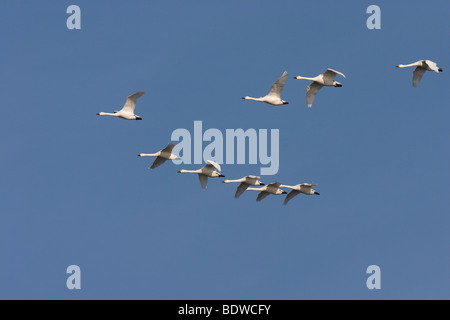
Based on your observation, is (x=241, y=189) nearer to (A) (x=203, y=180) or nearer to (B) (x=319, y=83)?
(A) (x=203, y=180)

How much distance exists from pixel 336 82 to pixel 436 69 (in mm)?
7982

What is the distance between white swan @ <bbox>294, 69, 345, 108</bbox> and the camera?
364 feet

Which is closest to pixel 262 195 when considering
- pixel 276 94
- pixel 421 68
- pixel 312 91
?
pixel 312 91

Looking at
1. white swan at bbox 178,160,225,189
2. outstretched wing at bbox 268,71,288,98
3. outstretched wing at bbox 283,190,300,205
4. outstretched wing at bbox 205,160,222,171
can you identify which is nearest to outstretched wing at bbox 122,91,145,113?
outstretched wing at bbox 205,160,222,171

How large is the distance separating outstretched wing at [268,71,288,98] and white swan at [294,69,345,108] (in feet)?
10.2

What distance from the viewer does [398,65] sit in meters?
115

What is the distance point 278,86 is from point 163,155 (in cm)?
1025

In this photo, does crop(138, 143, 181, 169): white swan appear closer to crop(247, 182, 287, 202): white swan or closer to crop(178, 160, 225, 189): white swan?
crop(178, 160, 225, 189): white swan

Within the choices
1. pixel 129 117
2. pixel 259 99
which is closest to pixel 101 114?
pixel 129 117

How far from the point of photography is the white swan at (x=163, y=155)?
109238mm

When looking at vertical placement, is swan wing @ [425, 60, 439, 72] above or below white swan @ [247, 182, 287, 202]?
above

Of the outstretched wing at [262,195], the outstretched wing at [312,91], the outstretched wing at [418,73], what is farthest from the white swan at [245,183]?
the outstretched wing at [418,73]

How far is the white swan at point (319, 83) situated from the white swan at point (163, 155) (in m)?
11.6

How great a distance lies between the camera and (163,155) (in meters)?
110
